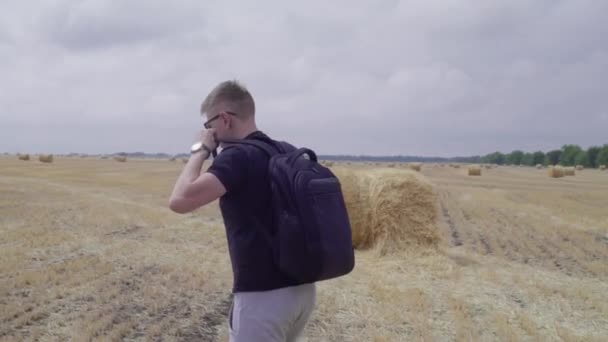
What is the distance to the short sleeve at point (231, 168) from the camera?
5.97 ft

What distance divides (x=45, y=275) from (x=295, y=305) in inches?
191

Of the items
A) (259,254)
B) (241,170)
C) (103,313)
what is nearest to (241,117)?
(241,170)

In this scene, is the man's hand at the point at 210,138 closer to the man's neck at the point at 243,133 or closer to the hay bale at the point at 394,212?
the man's neck at the point at 243,133

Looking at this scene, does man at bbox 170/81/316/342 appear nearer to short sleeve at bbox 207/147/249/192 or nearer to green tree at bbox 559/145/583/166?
short sleeve at bbox 207/147/249/192

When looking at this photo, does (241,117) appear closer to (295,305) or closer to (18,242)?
(295,305)

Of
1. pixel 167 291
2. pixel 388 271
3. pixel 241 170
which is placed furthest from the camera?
pixel 388 271

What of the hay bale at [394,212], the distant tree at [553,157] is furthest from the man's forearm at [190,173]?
the distant tree at [553,157]

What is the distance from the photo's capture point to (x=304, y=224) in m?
1.79

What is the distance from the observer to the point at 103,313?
179 inches

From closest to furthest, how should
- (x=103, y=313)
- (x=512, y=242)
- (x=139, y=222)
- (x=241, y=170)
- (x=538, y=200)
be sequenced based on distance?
1. (x=241, y=170)
2. (x=103, y=313)
3. (x=512, y=242)
4. (x=139, y=222)
5. (x=538, y=200)

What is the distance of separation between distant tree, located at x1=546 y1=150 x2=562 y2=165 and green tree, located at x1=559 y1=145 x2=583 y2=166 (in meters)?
1.58

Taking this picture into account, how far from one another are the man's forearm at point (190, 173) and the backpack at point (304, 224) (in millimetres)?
199

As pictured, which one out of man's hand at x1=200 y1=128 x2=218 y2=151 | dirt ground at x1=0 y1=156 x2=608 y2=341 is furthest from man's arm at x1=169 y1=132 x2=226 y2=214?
dirt ground at x1=0 y1=156 x2=608 y2=341

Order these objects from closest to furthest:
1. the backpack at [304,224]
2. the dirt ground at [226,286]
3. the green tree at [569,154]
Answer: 1. the backpack at [304,224]
2. the dirt ground at [226,286]
3. the green tree at [569,154]
